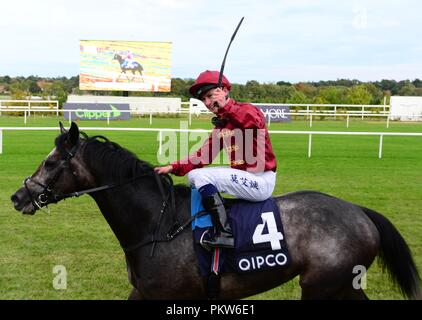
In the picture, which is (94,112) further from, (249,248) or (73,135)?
(249,248)

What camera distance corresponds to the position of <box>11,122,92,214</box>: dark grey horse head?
3449 millimetres

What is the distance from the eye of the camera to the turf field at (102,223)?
15.9ft

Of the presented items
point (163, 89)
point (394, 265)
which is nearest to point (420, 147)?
point (394, 265)

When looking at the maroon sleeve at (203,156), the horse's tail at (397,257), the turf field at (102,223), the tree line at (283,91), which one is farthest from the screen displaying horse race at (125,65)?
the horse's tail at (397,257)

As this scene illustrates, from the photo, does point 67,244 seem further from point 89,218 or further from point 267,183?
point 267,183

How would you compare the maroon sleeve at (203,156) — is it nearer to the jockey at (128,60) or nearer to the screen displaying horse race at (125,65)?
the screen displaying horse race at (125,65)

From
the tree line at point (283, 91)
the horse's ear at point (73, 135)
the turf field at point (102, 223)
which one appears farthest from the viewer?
the tree line at point (283, 91)

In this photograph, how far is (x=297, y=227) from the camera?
343 cm

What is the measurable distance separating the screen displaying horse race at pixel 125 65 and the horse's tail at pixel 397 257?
41789 millimetres

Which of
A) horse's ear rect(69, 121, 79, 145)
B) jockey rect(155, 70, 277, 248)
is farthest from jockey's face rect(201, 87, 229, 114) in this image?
→ horse's ear rect(69, 121, 79, 145)

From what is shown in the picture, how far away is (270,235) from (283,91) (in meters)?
60.0

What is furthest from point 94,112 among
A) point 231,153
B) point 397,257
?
point 397,257

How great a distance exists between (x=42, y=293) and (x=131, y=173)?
1.92 meters

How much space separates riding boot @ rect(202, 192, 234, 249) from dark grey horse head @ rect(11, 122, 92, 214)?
93 cm
